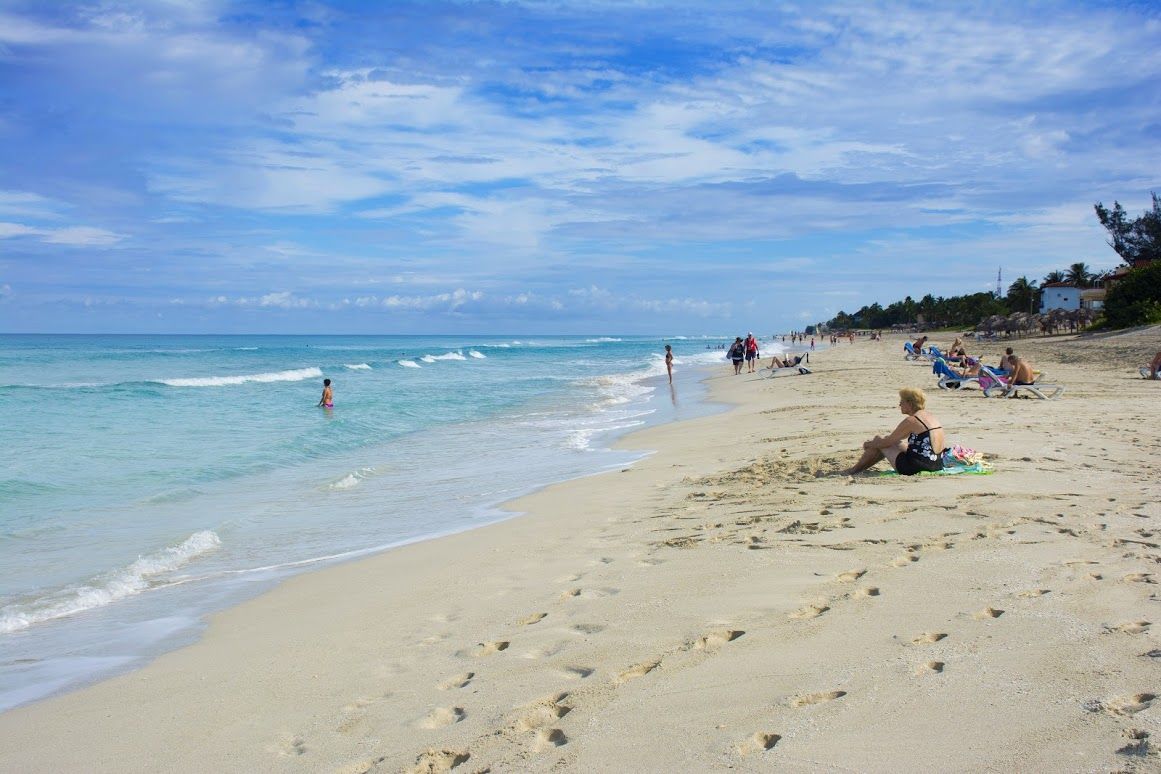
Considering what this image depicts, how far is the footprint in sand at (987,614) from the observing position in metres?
4.22

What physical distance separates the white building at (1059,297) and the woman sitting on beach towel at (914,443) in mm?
76215

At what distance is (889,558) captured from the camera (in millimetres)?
5430

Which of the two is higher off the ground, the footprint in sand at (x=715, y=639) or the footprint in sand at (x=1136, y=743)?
the footprint in sand at (x=1136, y=743)

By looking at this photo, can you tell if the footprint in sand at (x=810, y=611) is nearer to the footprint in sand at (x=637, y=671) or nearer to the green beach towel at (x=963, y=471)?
the footprint in sand at (x=637, y=671)

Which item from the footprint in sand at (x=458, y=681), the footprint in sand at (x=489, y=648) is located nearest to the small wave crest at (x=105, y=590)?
the footprint in sand at (x=489, y=648)

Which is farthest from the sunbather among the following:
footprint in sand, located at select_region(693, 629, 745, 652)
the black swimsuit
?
footprint in sand, located at select_region(693, 629, 745, 652)

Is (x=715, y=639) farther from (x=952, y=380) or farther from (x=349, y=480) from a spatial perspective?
(x=952, y=380)

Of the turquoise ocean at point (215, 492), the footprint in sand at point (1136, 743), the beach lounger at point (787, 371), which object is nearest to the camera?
the footprint in sand at point (1136, 743)

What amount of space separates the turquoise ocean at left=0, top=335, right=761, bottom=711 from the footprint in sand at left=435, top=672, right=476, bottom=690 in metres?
2.31

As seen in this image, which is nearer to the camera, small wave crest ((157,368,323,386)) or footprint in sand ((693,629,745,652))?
footprint in sand ((693,629,745,652))

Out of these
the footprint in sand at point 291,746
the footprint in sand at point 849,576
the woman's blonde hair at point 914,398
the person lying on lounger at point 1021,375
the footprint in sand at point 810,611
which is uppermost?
the woman's blonde hair at point 914,398

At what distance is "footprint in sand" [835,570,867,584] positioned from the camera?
5.00 meters

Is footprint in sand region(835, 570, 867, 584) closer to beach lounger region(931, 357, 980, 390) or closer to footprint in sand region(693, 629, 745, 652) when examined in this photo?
footprint in sand region(693, 629, 745, 652)

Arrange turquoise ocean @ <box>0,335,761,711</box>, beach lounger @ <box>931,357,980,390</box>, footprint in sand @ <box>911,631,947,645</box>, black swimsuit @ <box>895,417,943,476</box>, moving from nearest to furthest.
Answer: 1. footprint in sand @ <box>911,631,947,645</box>
2. turquoise ocean @ <box>0,335,761,711</box>
3. black swimsuit @ <box>895,417,943,476</box>
4. beach lounger @ <box>931,357,980,390</box>
